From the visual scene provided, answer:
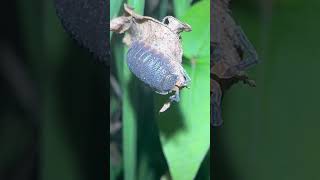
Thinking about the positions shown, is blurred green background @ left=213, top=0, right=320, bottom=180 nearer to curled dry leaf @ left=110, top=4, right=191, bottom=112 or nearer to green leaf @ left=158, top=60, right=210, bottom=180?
green leaf @ left=158, top=60, right=210, bottom=180

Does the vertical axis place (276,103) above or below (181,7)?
below

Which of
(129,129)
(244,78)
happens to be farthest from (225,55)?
(129,129)

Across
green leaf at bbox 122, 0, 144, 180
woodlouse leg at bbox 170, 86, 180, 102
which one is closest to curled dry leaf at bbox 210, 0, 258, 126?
woodlouse leg at bbox 170, 86, 180, 102

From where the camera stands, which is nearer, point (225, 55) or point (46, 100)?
point (46, 100)

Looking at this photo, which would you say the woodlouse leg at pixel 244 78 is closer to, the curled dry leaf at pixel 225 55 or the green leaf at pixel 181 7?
the curled dry leaf at pixel 225 55

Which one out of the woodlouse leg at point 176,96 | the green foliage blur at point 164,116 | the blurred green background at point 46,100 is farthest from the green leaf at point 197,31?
the blurred green background at point 46,100

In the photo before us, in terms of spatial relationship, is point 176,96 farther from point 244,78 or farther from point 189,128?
point 244,78

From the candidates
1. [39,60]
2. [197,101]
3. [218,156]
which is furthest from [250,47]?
[39,60]

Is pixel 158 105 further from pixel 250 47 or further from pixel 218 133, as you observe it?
pixel 250 47
